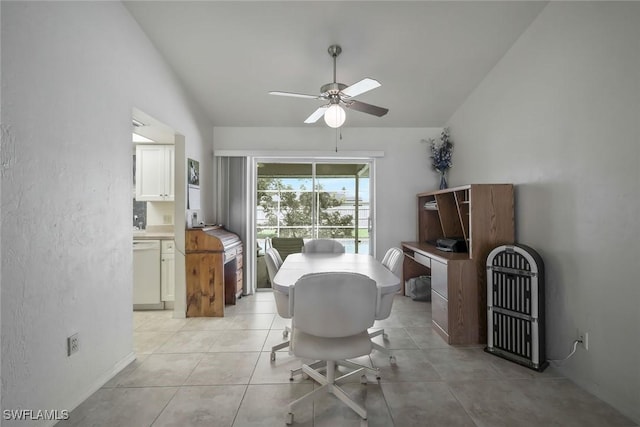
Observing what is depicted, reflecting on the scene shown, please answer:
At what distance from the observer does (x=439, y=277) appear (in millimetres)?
2873

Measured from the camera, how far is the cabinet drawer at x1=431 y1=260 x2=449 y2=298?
2727 millimetres

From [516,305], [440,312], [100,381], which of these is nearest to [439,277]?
[440,312]

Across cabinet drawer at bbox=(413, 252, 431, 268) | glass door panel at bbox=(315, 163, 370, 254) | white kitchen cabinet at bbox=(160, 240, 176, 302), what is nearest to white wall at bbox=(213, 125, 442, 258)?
glass door panel at bbox=(315, 163, 370, 254)

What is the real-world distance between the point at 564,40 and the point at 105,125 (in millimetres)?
3447

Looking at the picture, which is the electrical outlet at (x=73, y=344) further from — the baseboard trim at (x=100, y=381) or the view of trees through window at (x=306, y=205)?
the view of trees through window at (x=306, y=205)

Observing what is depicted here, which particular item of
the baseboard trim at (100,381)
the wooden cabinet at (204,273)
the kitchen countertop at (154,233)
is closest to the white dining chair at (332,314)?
the baseboard trim at (100,381)

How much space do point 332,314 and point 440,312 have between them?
1760 mm

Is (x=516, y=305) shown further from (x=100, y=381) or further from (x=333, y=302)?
(x=100, y=381)

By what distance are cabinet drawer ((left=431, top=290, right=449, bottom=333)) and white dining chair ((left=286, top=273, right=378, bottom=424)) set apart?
1.35 m

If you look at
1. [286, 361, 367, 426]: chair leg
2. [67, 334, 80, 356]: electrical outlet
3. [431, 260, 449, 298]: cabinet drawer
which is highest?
[431, 260, 449, 298]: cabinet drawer

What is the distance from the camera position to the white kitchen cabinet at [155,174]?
3814mm

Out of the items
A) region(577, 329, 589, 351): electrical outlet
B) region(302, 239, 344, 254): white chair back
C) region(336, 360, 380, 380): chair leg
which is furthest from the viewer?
region(302, 239, 344, 254): white chair back

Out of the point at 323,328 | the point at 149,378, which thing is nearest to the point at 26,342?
the point at 149,378

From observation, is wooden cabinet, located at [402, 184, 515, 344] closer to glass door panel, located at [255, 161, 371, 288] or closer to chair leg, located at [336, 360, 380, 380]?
chair leg, located at [336, 360, 380, 380]
